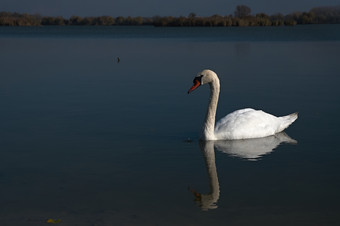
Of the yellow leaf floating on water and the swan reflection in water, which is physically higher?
the yellow leaf floating on water

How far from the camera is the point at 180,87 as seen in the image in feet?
63.7

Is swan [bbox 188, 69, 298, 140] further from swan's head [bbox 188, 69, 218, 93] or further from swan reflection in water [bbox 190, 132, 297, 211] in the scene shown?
A: swan reflection in water [bbox 190, 132, 297, 211]

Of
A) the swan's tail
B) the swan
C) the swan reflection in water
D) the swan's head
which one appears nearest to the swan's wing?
the swan

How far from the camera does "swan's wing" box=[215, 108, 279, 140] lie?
1146 centimetres

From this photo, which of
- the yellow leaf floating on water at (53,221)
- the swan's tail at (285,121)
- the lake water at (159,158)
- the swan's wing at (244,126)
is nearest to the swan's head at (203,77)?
the swan's wing at (244,126)

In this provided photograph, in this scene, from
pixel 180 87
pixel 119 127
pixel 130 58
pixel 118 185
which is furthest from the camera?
pixel 130 58

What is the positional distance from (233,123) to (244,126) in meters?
0.22

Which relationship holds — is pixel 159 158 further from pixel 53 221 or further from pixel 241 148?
pixel 53 221

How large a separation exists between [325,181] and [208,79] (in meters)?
3.67

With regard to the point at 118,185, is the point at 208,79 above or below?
above

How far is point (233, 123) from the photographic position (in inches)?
453

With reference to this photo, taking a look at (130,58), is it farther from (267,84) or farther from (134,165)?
(134,165)

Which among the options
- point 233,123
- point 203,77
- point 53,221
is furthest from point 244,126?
point 53,221

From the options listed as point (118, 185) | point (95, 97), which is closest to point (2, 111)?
point (95, 97)
